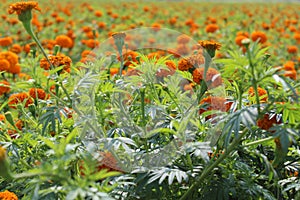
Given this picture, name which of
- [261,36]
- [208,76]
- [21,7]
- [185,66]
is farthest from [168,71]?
[261,36]

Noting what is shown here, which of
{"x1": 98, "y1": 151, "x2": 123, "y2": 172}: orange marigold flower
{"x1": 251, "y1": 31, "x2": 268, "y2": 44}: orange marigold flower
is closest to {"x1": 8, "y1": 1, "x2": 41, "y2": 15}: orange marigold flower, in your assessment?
{"x1": 98, "y1": 151, "x2": 123, "y2": 172}: orange marigold flower

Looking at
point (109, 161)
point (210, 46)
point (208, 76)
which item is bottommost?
point (109, 161)

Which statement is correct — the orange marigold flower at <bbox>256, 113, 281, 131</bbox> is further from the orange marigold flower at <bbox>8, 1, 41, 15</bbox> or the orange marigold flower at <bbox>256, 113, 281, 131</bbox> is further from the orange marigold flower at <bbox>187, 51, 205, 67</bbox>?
the orange marigold flower at <bbox>8, 1, 41, 15</bbox>

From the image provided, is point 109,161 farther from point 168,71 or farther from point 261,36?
point 261,36

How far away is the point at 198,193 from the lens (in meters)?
1.71

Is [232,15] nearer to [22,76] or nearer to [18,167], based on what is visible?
[22,76]

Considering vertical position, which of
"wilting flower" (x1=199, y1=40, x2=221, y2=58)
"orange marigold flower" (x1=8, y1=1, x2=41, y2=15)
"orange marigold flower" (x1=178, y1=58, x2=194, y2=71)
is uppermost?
"orange marigold flower" (x1=8, y1=1, x2=41, y2=15)

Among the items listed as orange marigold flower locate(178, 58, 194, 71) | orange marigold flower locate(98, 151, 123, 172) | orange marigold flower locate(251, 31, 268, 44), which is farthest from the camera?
orange marigold flower locate(251, 31, 268, 44)

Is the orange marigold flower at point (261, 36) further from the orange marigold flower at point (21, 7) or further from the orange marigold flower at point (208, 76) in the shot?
the orange marigold flower at point (21, 7)

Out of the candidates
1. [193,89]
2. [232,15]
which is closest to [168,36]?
[193,89]

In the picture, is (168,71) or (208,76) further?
(168,71)

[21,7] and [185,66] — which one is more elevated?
[21,7]

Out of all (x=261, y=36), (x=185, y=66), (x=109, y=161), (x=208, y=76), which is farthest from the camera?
(x=261, y=36)

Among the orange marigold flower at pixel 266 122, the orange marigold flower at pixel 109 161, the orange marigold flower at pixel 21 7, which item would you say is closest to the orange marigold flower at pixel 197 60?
the orange marigold flower at pixel 266 122
